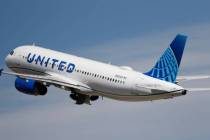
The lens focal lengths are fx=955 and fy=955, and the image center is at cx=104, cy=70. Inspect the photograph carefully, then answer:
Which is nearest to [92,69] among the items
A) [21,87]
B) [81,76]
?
[81,76]

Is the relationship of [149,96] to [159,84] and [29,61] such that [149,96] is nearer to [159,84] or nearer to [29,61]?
[159,84]

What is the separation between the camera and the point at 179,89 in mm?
→ 102875

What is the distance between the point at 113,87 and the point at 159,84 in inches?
268

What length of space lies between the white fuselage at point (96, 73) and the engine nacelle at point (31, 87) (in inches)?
91.0

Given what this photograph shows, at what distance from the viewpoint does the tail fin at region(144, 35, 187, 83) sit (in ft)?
351

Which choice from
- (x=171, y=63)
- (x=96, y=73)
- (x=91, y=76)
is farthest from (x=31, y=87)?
(x=171, y=63)

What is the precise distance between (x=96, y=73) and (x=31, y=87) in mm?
8771

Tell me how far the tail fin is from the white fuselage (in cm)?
141

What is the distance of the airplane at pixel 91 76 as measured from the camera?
106 m

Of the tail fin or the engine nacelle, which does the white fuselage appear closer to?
the tail fin

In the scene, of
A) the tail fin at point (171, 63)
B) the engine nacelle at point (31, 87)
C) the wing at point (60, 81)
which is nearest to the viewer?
the tail fin at point (171, 63)

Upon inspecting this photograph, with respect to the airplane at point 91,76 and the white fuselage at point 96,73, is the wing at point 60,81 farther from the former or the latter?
the white fuselage at point 96,73

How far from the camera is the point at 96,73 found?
112 metres

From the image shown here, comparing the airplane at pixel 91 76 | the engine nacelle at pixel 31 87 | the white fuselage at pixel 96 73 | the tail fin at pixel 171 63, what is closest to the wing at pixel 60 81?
the airplane at pixel 91 76
